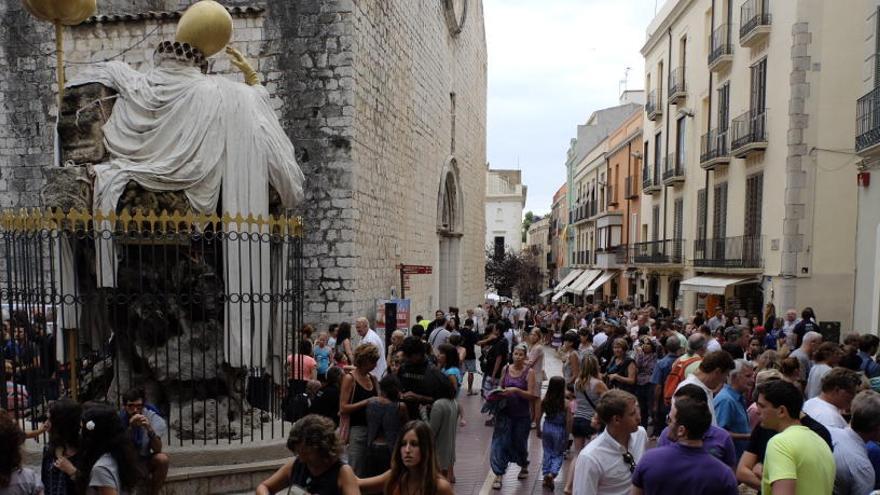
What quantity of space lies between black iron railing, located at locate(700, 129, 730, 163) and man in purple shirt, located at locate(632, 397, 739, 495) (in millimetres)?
17067

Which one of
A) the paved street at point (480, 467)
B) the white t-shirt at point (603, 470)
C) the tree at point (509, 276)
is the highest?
the white t-shirt at point (603, 470)

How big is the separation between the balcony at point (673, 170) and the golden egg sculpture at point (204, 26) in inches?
761

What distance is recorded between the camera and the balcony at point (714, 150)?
1883cm

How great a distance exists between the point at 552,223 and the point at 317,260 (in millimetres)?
52405

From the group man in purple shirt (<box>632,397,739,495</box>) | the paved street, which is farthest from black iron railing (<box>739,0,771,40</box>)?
man in purple shirt (<box>632,397,739,495</box>)

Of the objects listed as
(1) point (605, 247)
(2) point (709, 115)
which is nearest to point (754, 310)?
(2) point (709, 115)

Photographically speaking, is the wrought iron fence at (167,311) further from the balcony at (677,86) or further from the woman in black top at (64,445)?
the balcony at (677,86)

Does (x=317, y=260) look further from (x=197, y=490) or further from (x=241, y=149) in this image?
(x=197, y=490)

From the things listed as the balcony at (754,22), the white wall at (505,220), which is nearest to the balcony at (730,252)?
the balcony at (754,22)

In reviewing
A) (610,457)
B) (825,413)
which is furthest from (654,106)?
(610,457)

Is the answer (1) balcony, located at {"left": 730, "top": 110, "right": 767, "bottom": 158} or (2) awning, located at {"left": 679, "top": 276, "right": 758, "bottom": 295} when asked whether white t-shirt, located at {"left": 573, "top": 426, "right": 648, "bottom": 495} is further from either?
(2) awning, located at {"left": 679, "top": 276, "right": 758, "bottom": 295}

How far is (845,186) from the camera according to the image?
14.9 meters

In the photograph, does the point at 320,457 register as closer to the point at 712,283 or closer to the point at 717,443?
the point at 717,443

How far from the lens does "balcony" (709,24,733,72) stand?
18.6 m
